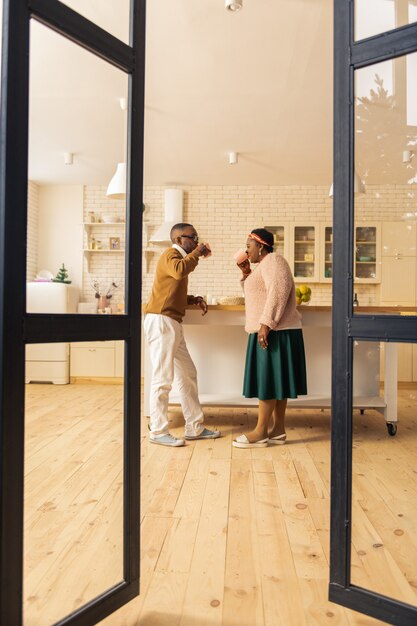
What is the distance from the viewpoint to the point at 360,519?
1650 mm

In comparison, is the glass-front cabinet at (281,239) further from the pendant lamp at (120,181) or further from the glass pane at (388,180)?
the pendant lamp at (120,181)

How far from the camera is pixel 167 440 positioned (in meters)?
3.67

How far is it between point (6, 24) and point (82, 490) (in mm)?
1543

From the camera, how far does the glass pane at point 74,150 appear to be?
1.30 meters

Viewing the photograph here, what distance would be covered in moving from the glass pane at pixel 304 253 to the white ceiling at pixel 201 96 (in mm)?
754

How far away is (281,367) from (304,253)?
4.33 meters

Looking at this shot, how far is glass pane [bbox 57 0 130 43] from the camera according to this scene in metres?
1.52

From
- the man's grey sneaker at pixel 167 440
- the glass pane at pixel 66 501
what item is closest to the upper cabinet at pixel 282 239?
the man's grey sneaker at pixel 167 440

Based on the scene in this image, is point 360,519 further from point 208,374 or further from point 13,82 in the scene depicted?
point 208,374

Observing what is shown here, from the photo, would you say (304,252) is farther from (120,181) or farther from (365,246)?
(120,181)

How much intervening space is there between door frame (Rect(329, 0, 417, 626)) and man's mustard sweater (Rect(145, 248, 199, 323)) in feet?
6.55

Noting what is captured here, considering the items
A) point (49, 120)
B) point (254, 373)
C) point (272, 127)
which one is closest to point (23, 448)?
point (49, 120)

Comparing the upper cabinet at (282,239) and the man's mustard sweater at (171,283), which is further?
the upper cabinet at (282,239)

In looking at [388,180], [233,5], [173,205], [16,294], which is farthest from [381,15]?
[173,205]
